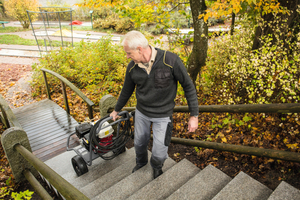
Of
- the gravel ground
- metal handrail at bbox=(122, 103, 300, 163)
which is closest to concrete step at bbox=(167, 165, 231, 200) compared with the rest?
metal handrail at bbox=(122, 103, 300, 163)

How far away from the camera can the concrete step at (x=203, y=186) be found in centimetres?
212

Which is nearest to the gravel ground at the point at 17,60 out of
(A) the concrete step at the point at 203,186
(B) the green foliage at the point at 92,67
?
(B) the green foliage at the point at 92,67

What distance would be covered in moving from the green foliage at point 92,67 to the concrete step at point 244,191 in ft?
18.2

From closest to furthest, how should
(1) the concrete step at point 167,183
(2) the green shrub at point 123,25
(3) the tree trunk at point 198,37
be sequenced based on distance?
1. (1) the concrete step at point 167,183
2. (3) the tree trunk at point 198,37
3. (2) the green shrub at point 123,25

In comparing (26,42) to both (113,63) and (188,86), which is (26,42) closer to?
(113,63)

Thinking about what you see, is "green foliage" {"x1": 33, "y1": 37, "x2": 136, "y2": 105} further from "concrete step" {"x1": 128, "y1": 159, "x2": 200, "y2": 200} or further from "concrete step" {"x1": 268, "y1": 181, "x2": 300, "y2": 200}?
"concrete step" {"x1": 268, "y1": 181, "x2": 300, "y2": 200}

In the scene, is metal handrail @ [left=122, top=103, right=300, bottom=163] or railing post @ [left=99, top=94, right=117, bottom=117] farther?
railing post @ [left=99, top=94, right=117, bottom=117]

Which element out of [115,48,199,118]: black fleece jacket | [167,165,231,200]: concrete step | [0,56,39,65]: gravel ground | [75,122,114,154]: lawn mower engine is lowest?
[167,165,231,200]: concrete step

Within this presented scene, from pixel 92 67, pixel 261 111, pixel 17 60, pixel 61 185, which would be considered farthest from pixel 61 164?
pixel 17 60

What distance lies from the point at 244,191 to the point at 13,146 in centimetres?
319

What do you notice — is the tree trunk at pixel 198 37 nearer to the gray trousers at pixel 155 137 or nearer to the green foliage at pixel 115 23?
the gray trousers at pixel 155 137

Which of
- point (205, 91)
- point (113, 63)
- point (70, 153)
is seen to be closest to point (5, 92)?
point (113, 63)

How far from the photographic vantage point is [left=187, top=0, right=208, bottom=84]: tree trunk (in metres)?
4.63

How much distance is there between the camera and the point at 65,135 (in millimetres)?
4633
